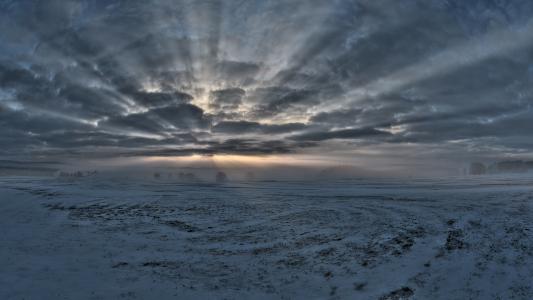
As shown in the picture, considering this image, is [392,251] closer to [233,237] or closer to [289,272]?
[289,272]

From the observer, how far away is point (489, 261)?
34.4 ft

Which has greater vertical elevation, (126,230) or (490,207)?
(490,207)

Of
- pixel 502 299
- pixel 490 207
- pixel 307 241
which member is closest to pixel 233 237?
pixel 307 241

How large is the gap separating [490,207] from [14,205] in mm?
47293

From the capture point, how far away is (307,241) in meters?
14.1

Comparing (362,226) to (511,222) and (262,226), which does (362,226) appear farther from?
(511,222)

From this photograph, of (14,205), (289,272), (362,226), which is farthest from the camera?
(14,205)

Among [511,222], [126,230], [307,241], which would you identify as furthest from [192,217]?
[511,222]

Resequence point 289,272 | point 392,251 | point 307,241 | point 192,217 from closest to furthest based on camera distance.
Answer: point 289,272 < point 392,251 < point 307,241 < point 192,217

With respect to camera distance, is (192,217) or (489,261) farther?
(192,217)

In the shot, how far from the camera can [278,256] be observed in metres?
12.1

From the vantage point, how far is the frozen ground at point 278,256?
8906 mm

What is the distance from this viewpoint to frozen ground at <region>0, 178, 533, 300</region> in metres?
8.91

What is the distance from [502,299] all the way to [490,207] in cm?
1762
